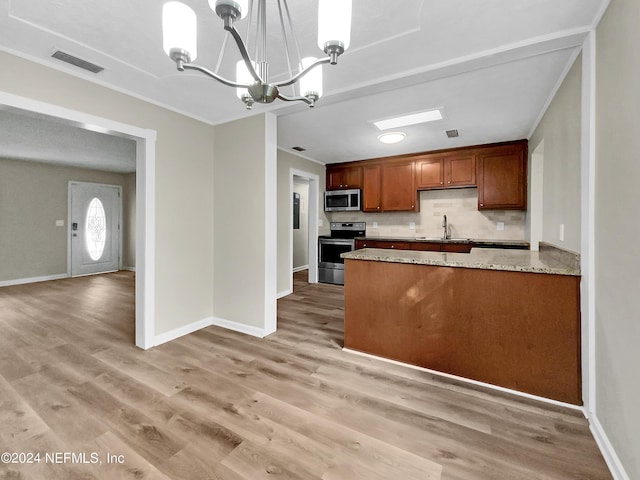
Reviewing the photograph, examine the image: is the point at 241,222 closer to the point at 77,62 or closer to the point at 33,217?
the point at 77,62

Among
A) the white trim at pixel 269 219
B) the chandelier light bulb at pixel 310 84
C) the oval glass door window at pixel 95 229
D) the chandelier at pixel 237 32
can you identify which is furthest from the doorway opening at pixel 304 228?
the oval glass door window at pixel 95 229

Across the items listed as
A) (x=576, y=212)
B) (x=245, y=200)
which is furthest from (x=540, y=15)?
(x=245, y=200)

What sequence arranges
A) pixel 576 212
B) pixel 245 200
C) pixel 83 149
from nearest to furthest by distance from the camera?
pixel 576 212, pixel 245 200, pixel 83 149

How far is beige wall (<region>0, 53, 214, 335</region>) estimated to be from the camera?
7.38 ft

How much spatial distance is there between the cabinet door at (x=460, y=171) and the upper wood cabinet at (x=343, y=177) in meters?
1.52

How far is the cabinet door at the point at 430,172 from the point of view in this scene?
456cm

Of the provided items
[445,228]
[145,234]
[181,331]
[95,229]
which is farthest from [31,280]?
[445,228]

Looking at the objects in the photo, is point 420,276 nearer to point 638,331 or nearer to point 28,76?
point 638,331

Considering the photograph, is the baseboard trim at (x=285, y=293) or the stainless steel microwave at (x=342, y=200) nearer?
the baseboard trim at (x=285, y=293)

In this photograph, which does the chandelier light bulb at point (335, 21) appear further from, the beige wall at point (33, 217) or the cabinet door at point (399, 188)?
the beige wall at point (33, 217)

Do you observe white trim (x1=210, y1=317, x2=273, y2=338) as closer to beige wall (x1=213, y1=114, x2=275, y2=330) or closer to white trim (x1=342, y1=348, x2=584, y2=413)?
beige wall (x1=213, y1=114, x2=275, y2=330)

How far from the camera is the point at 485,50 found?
1881 millimetres

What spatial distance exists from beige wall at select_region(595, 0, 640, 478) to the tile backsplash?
10.1 ft

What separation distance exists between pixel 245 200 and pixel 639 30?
113 inches
